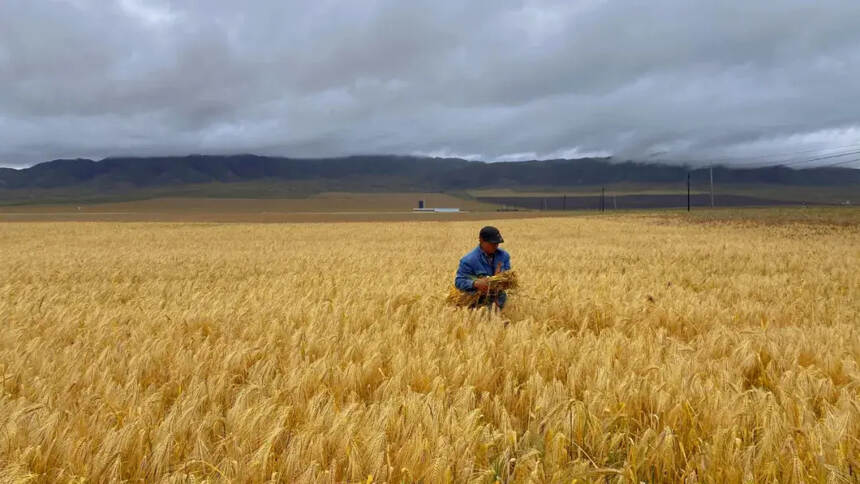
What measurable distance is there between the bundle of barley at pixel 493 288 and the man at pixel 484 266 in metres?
0.08

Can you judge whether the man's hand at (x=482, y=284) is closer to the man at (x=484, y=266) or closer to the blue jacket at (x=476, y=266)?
the man at (x=484, y=266)

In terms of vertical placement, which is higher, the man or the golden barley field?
the man

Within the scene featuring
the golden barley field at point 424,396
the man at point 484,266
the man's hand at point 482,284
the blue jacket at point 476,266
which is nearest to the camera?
the golden barley field at point 424,396

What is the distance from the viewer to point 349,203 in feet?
520

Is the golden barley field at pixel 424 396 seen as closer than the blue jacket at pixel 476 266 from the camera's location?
Yes

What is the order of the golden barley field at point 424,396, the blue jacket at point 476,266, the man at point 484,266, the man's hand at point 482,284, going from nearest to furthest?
the golden barley field at point 424,396 → the man's hand at point 482,284 → the man at point 484,266 → the blue jacket at point 476,266

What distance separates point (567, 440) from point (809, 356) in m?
2.97

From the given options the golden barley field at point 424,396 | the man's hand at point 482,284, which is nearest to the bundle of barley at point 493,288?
the man's hand at point 482,284

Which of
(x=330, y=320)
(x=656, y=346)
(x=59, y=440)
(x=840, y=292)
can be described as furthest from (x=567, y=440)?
(x=840, y=292)

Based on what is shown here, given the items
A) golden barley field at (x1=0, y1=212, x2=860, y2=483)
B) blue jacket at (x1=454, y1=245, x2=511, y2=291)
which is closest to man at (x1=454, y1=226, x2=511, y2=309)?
blue jacket at (x1=454, y1=245, x2=511, y2=291)

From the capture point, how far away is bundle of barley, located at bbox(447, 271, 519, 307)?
19.0 feet

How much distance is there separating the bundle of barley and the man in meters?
0.08

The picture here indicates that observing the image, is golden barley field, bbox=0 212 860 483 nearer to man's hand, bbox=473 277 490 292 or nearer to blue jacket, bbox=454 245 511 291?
man's hand, bbox=473 277 490 292

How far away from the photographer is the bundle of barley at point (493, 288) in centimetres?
579
